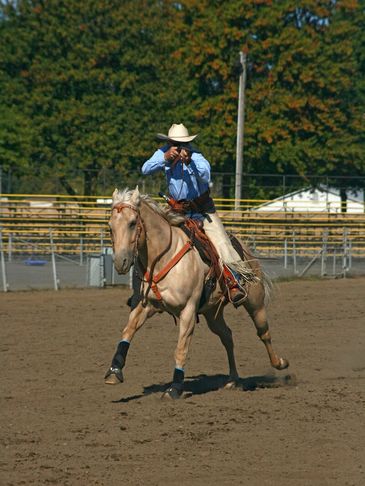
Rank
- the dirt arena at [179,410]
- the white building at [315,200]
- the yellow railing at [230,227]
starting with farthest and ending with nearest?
the white building at [315,200] < the yellow railing at [230,227] < the dirt arena at [179,410]

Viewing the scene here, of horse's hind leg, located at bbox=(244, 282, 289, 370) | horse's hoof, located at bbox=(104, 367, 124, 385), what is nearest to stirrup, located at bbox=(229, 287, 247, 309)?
horse's hind leg, located at bbox=(244, 282, 289, 370)

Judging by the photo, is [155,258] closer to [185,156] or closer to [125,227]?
[125,227]

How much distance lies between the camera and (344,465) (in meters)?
7.05

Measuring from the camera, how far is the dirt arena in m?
6.90

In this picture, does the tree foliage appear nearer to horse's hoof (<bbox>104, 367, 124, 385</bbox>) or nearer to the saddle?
the saddle

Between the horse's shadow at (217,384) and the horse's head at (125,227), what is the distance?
5.07 ft

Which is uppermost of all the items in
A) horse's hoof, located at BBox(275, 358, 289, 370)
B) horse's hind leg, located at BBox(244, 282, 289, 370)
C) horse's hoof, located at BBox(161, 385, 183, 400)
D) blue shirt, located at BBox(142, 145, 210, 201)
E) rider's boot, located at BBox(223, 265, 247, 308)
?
blue shirt, located at BBox(142, 145, 210, 201)

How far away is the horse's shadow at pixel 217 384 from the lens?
33.8ft

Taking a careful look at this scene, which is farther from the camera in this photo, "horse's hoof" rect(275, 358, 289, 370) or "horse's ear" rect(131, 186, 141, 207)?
"horse's hoof" rect(275, 358, 289, 370)

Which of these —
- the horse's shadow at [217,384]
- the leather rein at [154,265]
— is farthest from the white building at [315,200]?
the leather rein at [154,265]

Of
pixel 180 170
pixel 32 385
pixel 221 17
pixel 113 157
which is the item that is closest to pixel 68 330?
pixel 32 385

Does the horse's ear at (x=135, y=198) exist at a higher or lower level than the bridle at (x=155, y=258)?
higher

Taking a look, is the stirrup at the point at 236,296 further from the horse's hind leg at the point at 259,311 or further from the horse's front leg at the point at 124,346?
the horse's front leg at the point at 124,346

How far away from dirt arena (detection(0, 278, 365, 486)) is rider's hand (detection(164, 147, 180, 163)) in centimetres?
221
